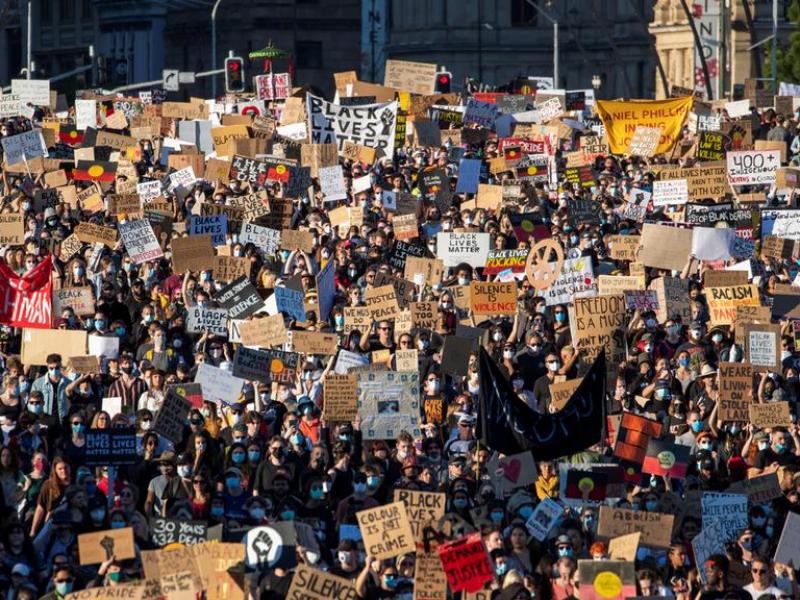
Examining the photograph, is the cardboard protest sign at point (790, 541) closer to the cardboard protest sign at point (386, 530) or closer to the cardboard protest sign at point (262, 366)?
the cardboard protest sign at point (386, 530)

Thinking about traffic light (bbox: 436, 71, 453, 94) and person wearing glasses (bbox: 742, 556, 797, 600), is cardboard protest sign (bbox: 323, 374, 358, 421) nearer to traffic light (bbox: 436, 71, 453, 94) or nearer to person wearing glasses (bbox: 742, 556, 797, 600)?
person wearing glasses (bbox: 742, 556, 797, 600)

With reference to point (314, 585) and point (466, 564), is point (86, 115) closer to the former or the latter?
point (466, 564)

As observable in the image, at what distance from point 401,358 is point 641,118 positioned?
41.6 ft

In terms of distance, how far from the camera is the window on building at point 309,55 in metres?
96.2

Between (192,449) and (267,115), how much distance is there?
17717 mm

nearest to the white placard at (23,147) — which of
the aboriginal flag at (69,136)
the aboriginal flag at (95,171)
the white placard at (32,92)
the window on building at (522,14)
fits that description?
the aboriginal flag at (95,171)

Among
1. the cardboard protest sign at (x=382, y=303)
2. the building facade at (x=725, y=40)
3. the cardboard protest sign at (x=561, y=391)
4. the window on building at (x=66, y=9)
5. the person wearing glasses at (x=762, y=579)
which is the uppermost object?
the window on building at (x=66, y=9)

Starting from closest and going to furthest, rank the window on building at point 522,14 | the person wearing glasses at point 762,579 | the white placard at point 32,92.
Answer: the person wearing glasses at point 762,579
the white placard at point 32,92
the window on building at point 522,14

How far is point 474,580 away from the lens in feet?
53.5

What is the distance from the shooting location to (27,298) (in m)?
22.9

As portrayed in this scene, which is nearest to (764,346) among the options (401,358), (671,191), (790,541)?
(401,358)

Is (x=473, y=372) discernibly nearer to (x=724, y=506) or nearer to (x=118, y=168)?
(x=724, y=506)

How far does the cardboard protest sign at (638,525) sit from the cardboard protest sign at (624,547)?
0.88 feet

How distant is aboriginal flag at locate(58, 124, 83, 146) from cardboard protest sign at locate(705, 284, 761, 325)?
551 inches
